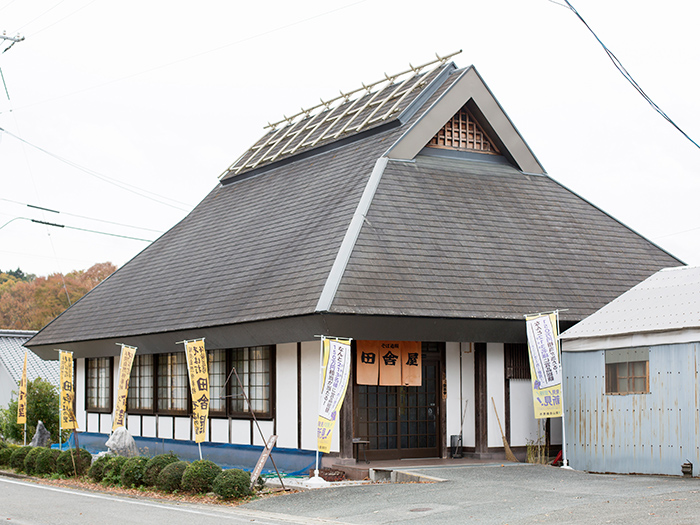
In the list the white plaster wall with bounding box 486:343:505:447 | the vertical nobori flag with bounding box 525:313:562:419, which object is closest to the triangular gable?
the white plaster wall with bounding box 486:343:505:447

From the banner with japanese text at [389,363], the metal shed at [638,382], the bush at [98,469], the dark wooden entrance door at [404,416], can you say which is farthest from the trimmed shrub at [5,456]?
the metal shed at [638,382]

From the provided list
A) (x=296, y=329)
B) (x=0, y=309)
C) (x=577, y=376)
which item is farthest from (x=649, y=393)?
(x=0, y=309)

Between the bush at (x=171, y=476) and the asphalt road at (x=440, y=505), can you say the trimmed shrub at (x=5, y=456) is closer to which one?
the asphalt road at (x=440, y=505)

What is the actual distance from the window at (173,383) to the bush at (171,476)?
5.82m

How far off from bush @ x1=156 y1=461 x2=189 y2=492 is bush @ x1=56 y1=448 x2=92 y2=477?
3588mm

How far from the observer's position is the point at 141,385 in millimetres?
21375

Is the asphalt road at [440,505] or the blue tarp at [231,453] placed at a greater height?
the asphalt road at [440,505]

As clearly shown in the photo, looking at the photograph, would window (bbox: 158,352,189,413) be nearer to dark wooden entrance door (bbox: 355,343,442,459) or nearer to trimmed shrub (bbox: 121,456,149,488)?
trimmed shrub (bbox: 121,456,149,488)

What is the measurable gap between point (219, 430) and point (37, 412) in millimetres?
10161

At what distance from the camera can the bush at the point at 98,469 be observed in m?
15.3

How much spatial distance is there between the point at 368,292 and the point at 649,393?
4.97m

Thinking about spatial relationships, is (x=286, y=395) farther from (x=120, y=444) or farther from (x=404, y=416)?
(x=120, y=444)

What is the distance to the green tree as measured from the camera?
998 inches

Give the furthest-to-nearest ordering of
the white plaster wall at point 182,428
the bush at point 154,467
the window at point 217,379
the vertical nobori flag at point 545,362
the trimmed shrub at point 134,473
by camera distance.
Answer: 1. the white plaster wall at point 182,428
2. the window at point 217,379
3. the vertical nobori flag at point 545,362
4. the trimmed shrub at point 134,473
5. the bush at point 154,467
